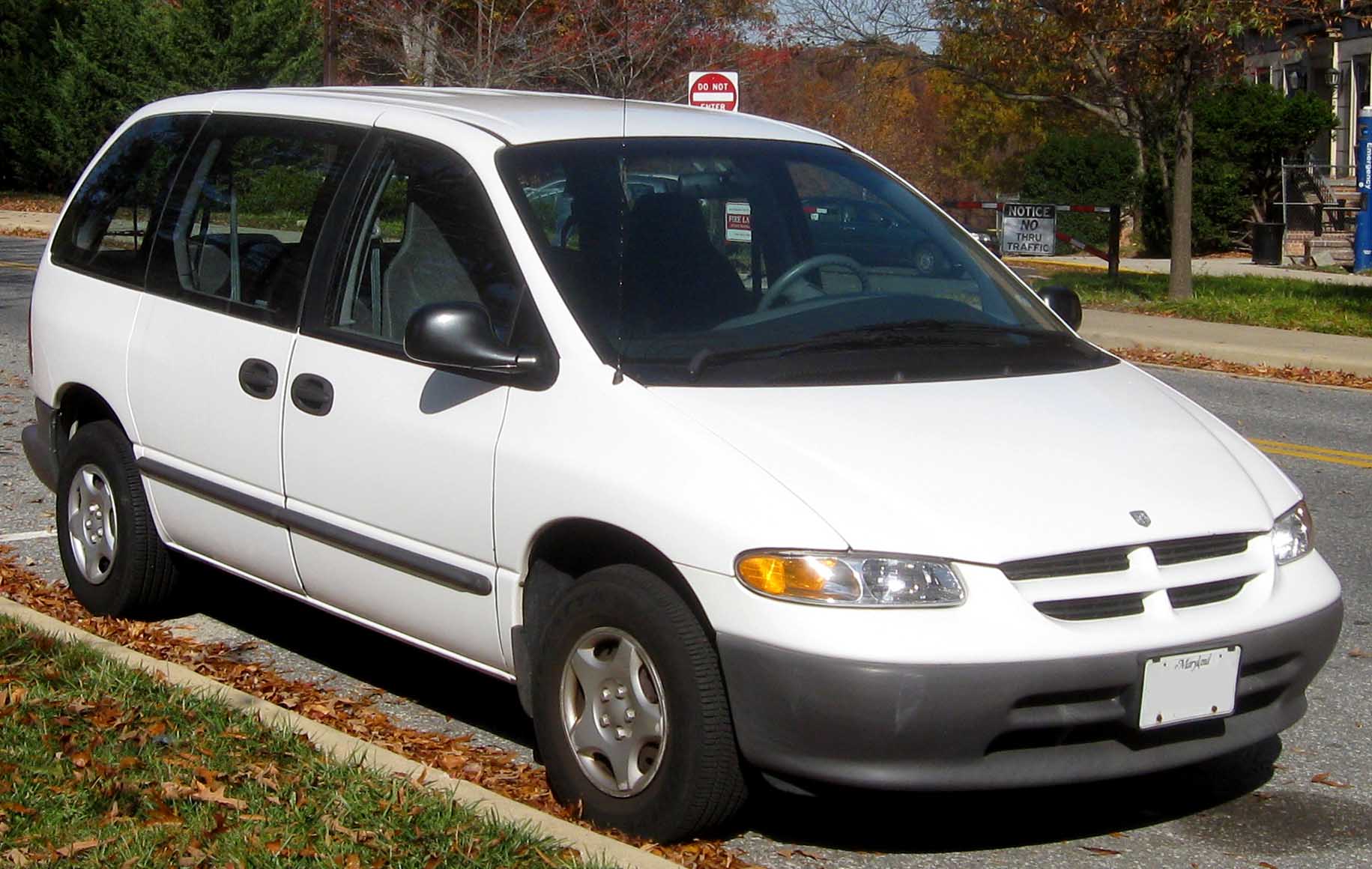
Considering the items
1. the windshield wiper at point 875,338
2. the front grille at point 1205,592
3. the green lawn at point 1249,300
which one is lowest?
the green lawn at point 1249,300

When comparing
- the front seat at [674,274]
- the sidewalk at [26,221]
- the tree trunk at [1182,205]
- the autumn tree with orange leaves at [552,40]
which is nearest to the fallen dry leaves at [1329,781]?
the front seat at [674,274]

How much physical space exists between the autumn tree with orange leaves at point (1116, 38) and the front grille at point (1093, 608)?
538 inches

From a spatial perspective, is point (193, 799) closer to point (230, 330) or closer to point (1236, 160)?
point (230, 330)

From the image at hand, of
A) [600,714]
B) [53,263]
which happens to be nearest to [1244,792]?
[600,714]

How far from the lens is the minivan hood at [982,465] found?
3.86 metres

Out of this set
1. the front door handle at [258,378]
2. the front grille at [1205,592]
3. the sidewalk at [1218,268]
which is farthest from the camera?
the sidewalk at [1218,268]

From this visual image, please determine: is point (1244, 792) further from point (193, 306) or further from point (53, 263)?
point (53, 263)

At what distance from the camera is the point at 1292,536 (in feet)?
14.4

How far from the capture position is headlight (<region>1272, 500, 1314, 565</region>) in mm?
4289

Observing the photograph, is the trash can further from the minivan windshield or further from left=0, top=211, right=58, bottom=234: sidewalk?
the minivan windshield

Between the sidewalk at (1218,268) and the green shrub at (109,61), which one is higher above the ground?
the green shrub at (109,61)

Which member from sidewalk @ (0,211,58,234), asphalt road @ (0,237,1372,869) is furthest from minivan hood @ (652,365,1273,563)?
sidewalk @ (0,211,58,234)

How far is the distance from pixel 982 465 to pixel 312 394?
Answer: 79.7 inches

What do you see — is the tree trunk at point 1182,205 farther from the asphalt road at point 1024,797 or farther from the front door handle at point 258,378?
the front door handle at point 258,378
